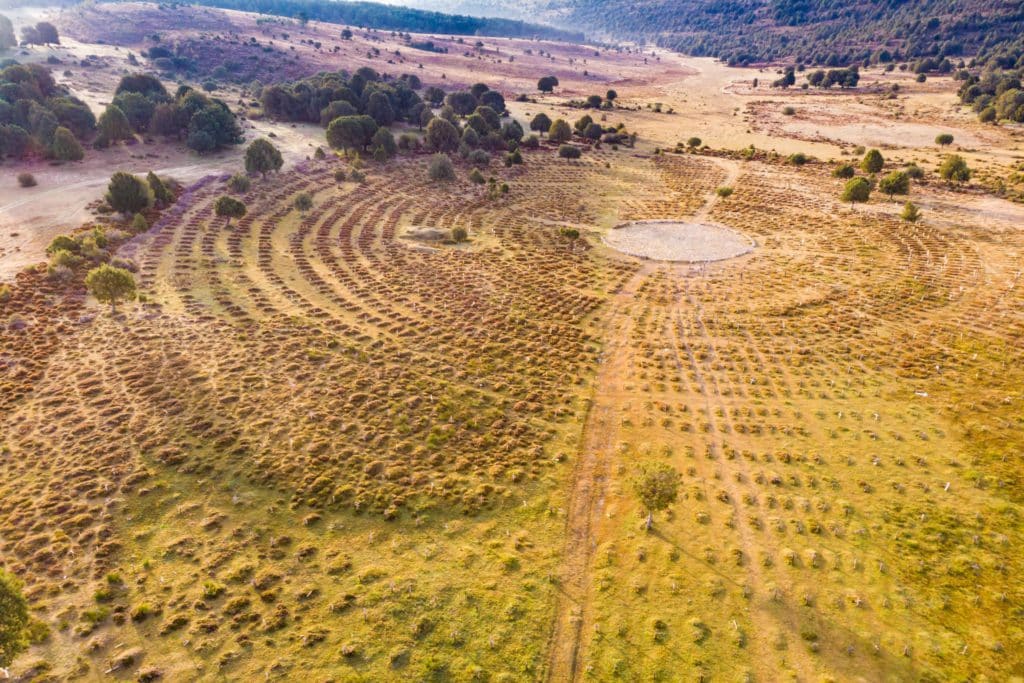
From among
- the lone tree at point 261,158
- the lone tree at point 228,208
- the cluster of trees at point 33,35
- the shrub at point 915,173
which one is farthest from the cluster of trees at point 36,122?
the shrub at point 915,173

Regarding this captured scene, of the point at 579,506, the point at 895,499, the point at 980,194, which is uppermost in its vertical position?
the point at 980,194

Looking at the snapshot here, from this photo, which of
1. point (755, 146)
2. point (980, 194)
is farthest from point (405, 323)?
point (755, 146)

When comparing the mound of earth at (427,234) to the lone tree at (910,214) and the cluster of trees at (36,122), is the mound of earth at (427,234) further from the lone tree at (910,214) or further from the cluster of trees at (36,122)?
the lone tree at (910,214)

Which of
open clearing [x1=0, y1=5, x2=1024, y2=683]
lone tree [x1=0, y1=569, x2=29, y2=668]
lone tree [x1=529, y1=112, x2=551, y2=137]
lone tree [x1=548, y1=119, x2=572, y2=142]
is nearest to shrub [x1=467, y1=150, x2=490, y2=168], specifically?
lone tree [x1=548, y1=119, x2=572, y2=142]

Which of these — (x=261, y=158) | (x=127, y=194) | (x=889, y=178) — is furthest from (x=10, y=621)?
(x=889, y=178)

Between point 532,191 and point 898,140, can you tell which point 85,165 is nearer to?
point 532,191

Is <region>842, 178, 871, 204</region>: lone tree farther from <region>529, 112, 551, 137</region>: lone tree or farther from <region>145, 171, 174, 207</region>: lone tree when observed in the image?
<region>145, 171, 174, 207</region>: lone tree
